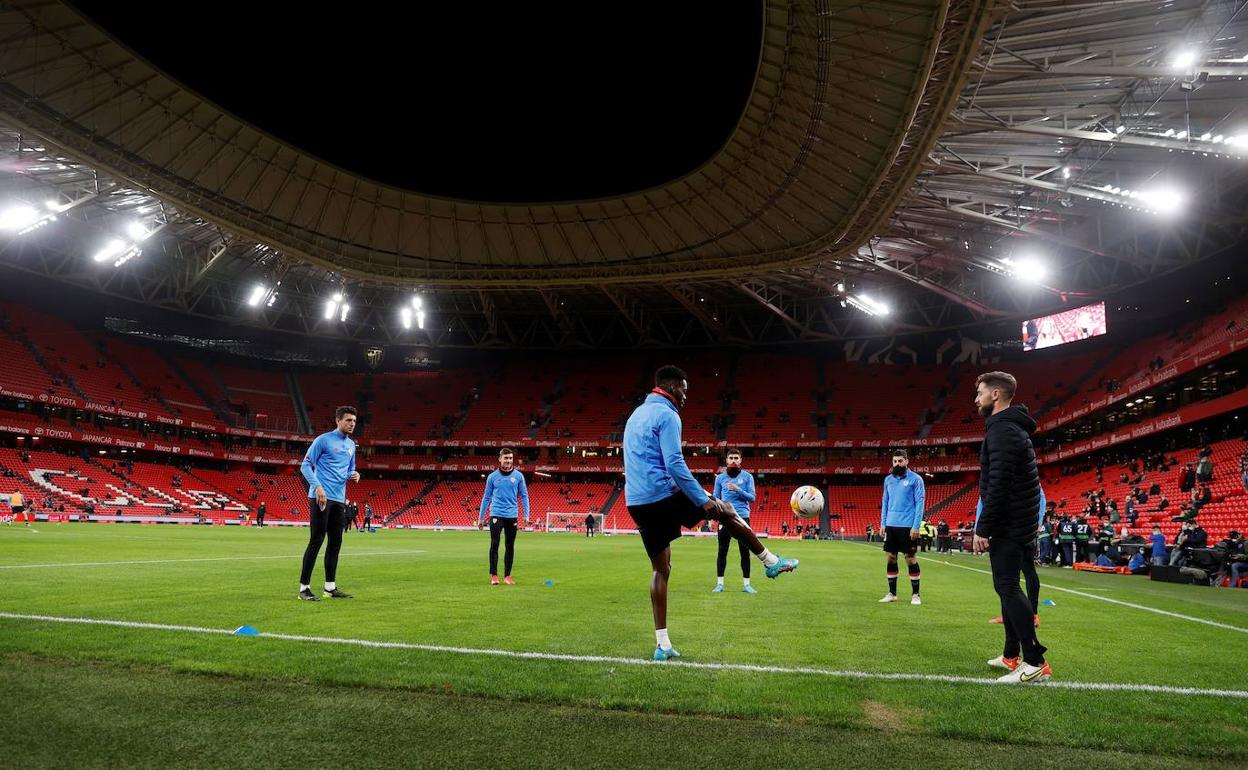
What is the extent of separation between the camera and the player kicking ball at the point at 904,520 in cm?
1152

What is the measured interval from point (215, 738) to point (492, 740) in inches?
52.3

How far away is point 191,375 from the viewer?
6769cm

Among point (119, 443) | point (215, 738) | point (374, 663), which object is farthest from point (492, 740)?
Result: point (119, 443)

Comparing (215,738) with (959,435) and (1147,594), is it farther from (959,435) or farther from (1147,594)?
(959,435)

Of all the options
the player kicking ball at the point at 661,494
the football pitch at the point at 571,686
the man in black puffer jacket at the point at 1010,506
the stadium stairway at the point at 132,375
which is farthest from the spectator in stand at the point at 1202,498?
the stadium stairway at the point at 132,375

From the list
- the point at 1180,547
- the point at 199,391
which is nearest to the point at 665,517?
the point at 1180,547

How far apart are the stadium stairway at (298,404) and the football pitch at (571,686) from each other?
64.9 meters

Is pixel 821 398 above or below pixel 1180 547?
above

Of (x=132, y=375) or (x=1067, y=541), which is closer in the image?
(x=1067, y=541)

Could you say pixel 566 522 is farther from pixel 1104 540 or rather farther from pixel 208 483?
pixel 1104 540

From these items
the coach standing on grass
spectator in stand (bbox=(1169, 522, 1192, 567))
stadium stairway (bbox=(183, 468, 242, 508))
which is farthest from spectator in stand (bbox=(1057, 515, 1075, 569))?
stadium stairway (bbox=(183, 468, 242, 508))

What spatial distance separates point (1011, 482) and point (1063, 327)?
5861 centimetres

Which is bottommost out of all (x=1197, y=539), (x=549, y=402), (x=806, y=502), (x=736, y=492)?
(x=1197, y=539)

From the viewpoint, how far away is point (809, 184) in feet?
115
